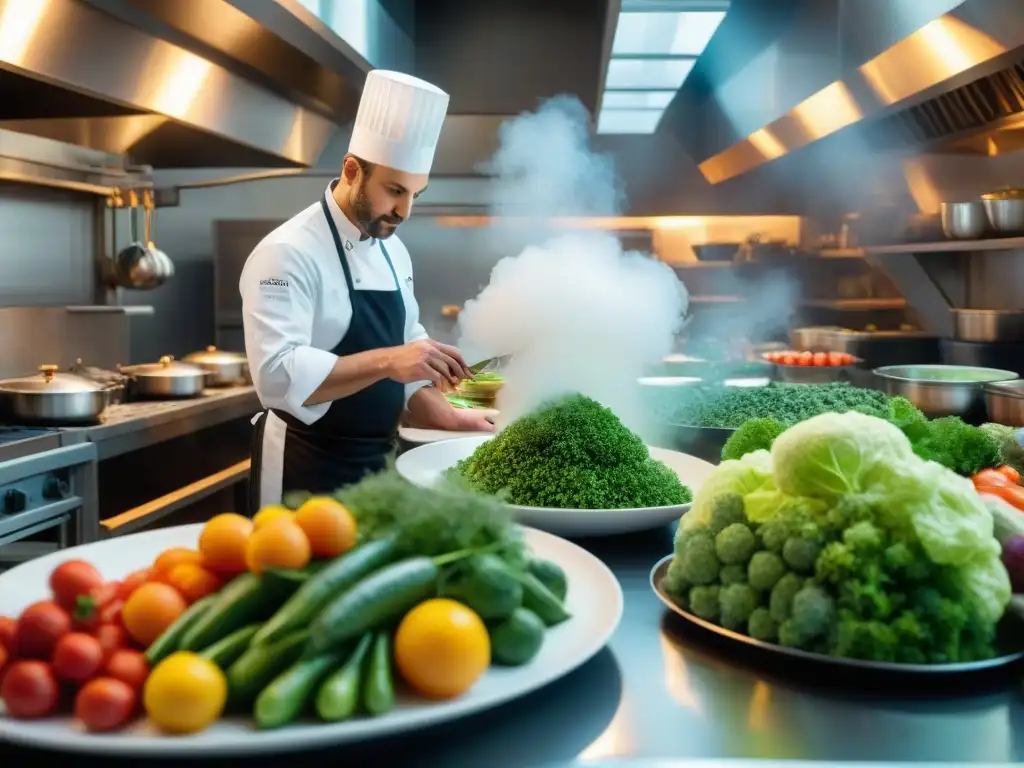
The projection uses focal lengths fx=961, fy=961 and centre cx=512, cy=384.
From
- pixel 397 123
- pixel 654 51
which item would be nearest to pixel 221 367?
pixel 397 123

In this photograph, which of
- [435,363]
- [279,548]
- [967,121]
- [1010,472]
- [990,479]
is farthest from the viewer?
[967,121]

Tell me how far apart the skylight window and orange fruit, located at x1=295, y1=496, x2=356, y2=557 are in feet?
5.66

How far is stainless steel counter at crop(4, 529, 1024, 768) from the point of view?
737 mm

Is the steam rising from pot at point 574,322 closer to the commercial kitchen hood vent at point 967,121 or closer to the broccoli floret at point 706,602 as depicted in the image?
the broccoli floret at point 706,602

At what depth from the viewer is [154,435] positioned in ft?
10.8

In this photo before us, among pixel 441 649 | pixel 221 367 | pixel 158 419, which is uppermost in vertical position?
pixel 441 649

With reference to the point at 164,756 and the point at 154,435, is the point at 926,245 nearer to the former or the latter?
the point at 154,435

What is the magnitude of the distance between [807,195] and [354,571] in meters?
6.13

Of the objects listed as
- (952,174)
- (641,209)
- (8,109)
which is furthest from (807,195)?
(8,109)

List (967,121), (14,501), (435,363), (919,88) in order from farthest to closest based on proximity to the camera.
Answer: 1. (967,121)
2. (919,88)
3. (14,501)
4. (435,363)

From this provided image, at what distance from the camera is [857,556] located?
2.72 feet

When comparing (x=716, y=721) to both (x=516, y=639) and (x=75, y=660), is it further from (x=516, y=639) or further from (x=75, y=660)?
(x=75, y=660)

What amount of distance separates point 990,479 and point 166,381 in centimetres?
303

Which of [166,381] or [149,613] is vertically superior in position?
[149,613]
